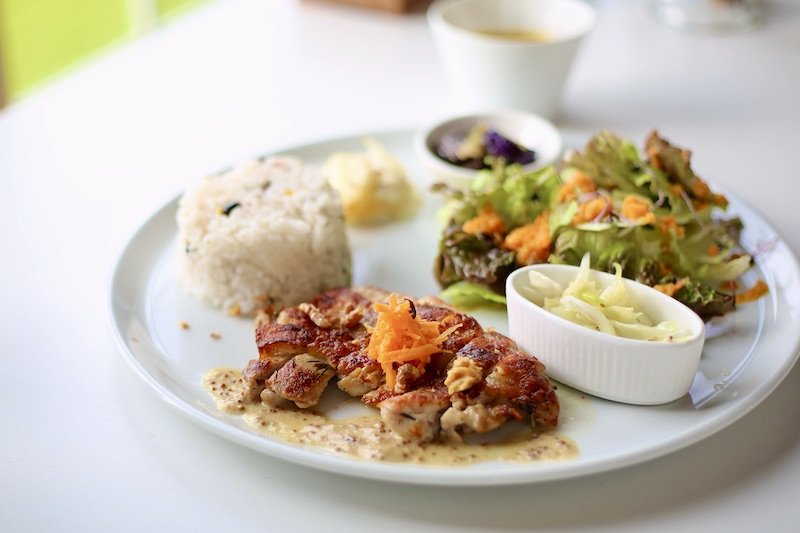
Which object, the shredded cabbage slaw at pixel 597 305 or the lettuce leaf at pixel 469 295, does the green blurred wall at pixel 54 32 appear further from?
the shredded cabbage slaw at pixel 597 305

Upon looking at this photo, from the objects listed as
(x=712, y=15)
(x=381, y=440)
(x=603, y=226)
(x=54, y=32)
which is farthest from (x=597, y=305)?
(x=54, y=32)

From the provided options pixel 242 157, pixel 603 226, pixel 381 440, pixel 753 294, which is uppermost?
pixel 603 226

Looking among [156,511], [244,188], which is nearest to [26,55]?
[244,188]

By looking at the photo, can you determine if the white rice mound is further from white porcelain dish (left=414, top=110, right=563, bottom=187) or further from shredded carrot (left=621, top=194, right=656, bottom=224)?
shredded carrot (left=621, top=194, right=656, bottom=224)

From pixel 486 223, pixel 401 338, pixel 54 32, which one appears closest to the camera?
pixel 401 338

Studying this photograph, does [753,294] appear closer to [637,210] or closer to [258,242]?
[637,210]

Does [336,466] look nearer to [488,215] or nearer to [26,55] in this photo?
[488,215]

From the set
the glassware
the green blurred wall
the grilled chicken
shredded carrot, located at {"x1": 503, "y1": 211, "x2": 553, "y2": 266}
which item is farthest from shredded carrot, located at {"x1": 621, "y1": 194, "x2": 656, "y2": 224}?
the green blurred wall

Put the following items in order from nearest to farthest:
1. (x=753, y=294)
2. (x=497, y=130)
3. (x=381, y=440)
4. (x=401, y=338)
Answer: (x=381, y=440)
(x=401, y=338)
(x=753, y=294)
(x=497, y=130)
